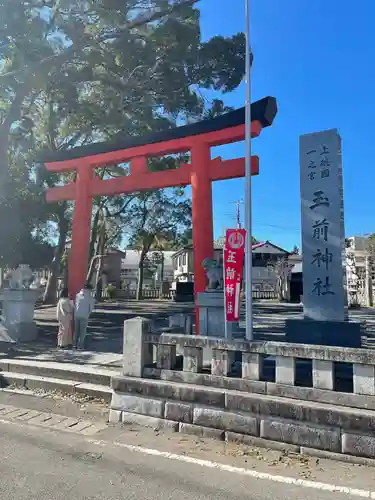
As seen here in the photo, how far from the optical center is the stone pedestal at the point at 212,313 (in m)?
9.74

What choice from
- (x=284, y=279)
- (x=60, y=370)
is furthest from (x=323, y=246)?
(x=284, y=279)

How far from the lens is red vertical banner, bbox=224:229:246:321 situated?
289 inches

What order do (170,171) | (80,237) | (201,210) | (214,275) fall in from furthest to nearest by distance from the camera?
(80,237) → (170,171) → (201,210) → (214,275)

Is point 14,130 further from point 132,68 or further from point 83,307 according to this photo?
point 83,307

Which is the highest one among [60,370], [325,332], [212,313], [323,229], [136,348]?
[323,229]

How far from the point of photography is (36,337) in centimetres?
1228

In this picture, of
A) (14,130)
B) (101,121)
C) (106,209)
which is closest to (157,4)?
(101,121)

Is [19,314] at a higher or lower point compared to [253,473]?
higher

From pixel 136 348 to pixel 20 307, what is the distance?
6.73 m

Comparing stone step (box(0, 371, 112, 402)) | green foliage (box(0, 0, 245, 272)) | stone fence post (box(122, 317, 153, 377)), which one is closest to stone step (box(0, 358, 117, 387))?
stone step (box(0, 371, 112, 402))

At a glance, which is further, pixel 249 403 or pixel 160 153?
pixel 160 153

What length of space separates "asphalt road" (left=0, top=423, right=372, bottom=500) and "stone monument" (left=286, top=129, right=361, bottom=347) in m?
3.43

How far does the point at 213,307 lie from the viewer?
980 centimetres

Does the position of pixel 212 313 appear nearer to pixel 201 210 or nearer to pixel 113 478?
pixel 201 210
